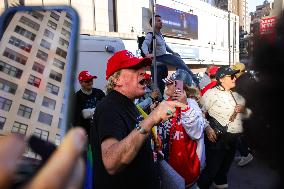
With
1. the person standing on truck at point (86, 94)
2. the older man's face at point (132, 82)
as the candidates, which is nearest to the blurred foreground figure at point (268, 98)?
the older man's face at point (132, 82)

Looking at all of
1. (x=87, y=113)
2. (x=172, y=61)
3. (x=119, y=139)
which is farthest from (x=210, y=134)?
(x=119, y=139)

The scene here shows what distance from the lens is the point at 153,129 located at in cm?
283

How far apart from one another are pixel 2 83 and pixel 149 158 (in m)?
1.50

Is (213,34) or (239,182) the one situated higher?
(213,34)

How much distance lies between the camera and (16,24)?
3.34ft

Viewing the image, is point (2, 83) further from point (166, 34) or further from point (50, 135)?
point (166, 34)

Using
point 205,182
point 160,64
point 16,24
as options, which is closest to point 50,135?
point 16,24

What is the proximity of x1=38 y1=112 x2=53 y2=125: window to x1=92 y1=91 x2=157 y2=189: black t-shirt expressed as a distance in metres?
1.16

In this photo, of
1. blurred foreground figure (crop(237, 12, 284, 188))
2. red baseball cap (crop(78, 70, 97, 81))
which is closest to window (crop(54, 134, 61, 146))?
blurred foreground figure (crop(237, 12, 284, 188))

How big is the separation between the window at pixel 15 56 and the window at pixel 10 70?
0.02 m

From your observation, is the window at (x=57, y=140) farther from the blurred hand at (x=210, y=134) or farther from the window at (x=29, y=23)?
the blurred hand at (x=210, y=134)

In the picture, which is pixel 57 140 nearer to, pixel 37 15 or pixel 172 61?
pixel 37 15

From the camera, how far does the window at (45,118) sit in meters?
0.94

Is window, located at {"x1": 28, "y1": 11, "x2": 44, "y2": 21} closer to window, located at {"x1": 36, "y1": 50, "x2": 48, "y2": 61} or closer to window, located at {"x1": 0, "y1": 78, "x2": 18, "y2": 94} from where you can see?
window, located at {"x1": 36, "y1": 50, "x2": 48, "y2": 61}
